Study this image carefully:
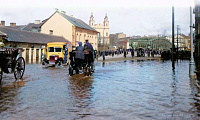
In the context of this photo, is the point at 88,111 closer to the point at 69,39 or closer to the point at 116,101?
the point at 116,101

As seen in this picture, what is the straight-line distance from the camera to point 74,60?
1378 centimetres

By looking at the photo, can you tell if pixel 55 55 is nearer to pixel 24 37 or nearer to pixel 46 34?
pixel 24 37

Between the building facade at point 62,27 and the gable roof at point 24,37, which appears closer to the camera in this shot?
the gable roof at point 24,37

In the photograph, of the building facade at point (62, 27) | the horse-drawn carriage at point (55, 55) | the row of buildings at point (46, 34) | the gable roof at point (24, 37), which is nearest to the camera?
the horse-drawn carriage at point (55, 55)

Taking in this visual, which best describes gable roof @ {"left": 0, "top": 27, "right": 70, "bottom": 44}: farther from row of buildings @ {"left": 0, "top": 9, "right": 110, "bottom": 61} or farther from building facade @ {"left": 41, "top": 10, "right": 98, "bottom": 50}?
building facade @ {"left": 41, "top": 10, "right": 98, "bottom": 50}

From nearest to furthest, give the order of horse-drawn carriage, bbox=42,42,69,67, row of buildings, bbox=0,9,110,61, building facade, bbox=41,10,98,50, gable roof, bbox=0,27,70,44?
horse-drawn carriage, bbox=42,42,69,67 → gable roof, bbox=0,27,70,44 → row of buildings, bbox=0,9,110,61 → building facade, bbox=41,10,98,50

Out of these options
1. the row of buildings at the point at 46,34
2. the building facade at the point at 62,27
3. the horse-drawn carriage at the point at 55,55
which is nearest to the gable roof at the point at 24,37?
the row of buildings at the point at 46,34

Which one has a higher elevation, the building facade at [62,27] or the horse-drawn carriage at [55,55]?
Answer: the building facade at [62,27]

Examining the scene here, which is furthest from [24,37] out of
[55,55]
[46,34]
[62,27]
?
[55,55]

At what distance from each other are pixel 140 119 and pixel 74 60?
9138 mm

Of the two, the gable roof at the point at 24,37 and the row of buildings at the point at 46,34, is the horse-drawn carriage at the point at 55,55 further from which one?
the gable roof at the point at 24,37

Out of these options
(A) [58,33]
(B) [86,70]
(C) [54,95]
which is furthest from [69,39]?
(C) [54,95]

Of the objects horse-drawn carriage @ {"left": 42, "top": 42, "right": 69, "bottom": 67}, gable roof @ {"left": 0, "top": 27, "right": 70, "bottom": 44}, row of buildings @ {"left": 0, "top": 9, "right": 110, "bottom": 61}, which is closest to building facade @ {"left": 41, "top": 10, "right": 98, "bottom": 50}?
row of buildings @ {"left": 0, "top": 9, "right": 110, "bottom": 61}

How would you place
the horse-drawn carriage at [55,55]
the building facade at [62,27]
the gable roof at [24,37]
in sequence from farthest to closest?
the building facade at [62,27], the gable roof at [24,37], the horse-drawn carriage at [55,55]
